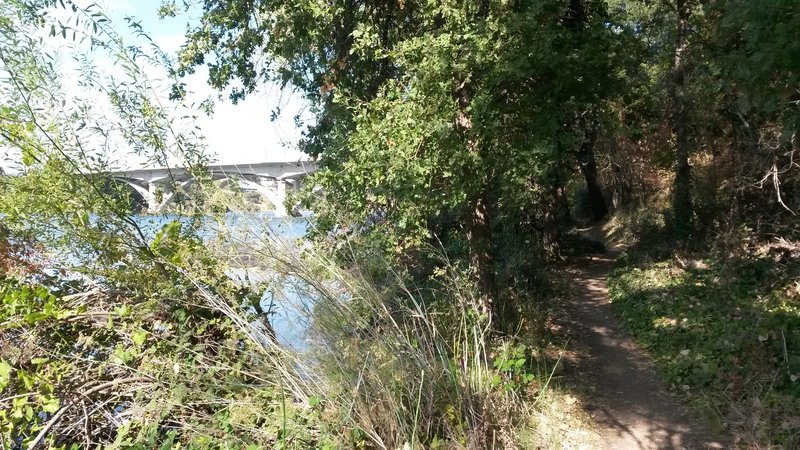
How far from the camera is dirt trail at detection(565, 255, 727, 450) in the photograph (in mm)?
5715

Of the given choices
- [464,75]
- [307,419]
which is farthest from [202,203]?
[464,75]

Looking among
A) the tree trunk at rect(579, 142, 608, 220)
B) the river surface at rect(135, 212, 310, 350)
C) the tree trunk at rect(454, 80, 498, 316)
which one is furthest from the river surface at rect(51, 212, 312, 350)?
the tree trunk at rect(579, 142, 608, 220)

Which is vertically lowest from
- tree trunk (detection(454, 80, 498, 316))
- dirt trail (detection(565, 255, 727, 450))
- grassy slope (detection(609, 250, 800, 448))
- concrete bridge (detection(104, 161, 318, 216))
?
dirt trail (detection(565, 255, 727, 450))

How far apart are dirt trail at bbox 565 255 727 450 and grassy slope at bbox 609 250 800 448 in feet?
0.76

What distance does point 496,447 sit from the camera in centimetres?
462

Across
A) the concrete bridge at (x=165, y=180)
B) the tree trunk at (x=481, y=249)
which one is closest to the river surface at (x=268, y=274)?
the concrete bridge at (x=165, y=180)

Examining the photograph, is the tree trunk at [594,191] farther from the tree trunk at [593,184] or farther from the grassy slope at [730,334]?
the grassy slope at [730,334]

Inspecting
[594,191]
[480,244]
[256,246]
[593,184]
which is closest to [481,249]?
[480,244]

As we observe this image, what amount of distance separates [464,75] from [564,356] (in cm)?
434

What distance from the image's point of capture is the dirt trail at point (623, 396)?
225 inches

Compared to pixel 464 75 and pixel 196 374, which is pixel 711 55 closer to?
pixel 464 75

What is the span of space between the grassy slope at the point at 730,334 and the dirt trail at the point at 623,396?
0.23 meters

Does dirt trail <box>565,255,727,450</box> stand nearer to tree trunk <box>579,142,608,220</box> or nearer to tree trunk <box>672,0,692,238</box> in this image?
tree trunk <box>672,0,692,238</box>

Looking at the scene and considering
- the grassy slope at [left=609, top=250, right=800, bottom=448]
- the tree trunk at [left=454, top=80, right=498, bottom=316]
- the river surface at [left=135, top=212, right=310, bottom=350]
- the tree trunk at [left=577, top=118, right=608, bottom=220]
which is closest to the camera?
the river surface at [left=135, top=212, right=310, bottom=350]
